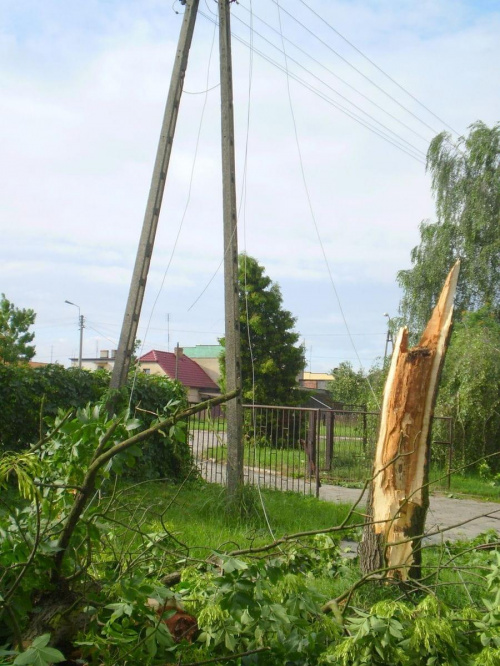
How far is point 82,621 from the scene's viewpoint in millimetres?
2553

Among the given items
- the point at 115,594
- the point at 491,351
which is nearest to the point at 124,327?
the point at 115,594

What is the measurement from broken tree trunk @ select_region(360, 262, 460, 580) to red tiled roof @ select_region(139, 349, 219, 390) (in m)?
40.6

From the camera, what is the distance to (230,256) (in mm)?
8617

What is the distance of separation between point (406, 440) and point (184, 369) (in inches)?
1811

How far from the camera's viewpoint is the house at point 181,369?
47125mm

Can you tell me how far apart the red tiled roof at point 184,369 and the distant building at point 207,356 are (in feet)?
8.63

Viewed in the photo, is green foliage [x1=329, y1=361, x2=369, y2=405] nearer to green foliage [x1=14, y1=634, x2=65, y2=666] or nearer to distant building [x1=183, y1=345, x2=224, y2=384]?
distant building [x1=183, y1=345, x2=224, y2=384]

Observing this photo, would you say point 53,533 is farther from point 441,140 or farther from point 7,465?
point 441,140

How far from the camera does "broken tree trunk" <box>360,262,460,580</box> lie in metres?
5.11

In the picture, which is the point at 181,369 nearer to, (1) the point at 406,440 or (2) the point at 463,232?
(2) the point at 463,232

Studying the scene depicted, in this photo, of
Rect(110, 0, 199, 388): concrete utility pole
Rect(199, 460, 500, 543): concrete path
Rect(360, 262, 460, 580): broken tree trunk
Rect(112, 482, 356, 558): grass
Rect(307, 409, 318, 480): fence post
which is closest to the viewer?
Rect(360, 262, 460, 580): broken tree trunk

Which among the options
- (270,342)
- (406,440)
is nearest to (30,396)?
(406,440)

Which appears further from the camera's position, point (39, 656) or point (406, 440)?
point (406, 440)

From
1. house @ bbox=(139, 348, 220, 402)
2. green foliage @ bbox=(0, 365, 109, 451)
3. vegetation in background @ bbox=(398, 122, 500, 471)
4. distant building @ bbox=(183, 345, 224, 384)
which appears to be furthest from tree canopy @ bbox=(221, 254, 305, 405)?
distant building @ bbox=(183, 345, 224, 384)
